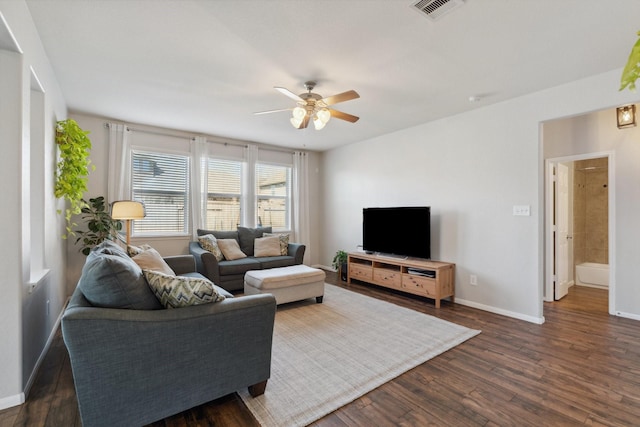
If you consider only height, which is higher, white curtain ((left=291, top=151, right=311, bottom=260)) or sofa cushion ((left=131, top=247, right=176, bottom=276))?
white curtain ((left=291, top=151, right=311, bottom=260))

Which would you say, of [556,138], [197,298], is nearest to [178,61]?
[197,298]

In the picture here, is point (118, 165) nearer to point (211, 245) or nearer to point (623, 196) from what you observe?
point (211, 245)

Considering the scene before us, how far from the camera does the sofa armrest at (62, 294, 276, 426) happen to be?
146cm

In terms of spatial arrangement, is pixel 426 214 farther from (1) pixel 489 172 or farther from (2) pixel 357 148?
(2) pixel 357 148

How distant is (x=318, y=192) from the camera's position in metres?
6.63

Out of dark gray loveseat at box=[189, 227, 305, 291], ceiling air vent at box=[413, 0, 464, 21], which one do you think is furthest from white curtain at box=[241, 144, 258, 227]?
ceiling air vent at box=[413, 0, 464, 21]

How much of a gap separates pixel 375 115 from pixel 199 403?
370 cm

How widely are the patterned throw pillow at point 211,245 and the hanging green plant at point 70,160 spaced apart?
1.66m

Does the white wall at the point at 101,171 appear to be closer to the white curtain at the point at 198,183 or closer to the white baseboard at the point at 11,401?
the white curtain at the point at 198,183

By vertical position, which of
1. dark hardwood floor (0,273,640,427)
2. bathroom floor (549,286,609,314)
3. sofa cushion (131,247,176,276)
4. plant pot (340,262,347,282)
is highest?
sofa cushion (131,247,176,276)

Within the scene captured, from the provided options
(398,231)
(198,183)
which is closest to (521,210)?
(398,231)

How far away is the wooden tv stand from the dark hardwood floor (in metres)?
0.89

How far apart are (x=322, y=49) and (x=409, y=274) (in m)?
3.04

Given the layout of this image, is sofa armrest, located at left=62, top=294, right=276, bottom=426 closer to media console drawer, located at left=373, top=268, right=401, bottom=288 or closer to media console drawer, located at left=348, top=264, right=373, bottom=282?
media console drawer, located at left=373, top=268, right=401, bottom=288
